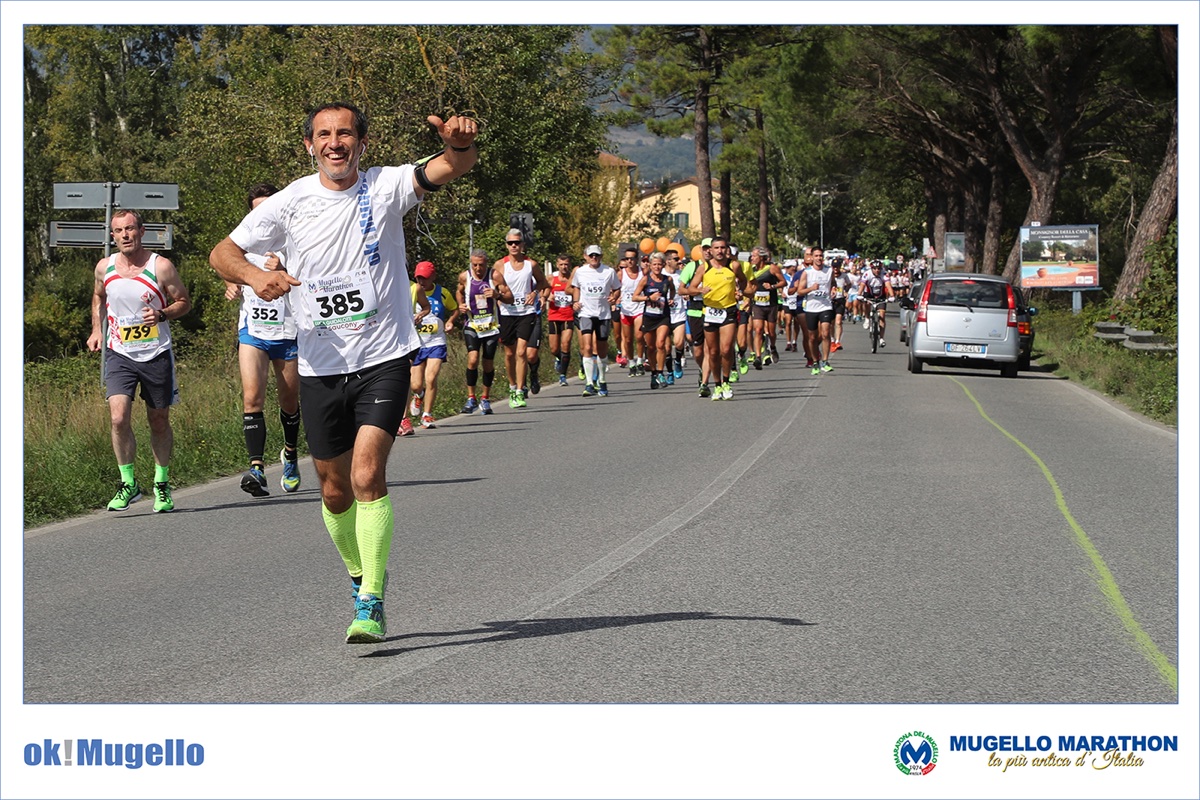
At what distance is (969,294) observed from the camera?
27750 millimetres

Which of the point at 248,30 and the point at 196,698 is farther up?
the point at 248,30

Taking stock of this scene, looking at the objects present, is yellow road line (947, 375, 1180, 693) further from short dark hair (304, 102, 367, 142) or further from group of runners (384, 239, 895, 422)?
group of runners (384, 239, 895, 422)

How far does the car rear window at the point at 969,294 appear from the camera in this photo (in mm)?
27562

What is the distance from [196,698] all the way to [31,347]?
44994 millimetres

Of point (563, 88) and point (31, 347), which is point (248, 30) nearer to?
point (31, 347)

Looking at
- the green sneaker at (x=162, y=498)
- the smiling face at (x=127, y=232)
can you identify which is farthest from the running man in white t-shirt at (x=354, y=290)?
the green sneaker at (x=162, y=498)

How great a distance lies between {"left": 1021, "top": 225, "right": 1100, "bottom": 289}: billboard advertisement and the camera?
3962 centimetres

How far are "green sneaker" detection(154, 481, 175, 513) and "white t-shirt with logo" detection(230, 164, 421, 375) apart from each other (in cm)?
518

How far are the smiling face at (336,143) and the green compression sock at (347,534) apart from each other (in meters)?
1.34

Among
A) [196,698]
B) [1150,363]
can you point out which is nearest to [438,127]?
[196,698]

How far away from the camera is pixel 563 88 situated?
43.2 meters

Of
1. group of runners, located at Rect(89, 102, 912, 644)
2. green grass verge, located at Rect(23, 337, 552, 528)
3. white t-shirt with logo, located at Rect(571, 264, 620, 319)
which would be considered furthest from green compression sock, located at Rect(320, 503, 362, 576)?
white t-shirt with logo, located at Rect(571, 264, 620, 319)

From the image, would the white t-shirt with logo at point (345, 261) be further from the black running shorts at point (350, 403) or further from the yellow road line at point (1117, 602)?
the yellow road line at point (1117, 602)
